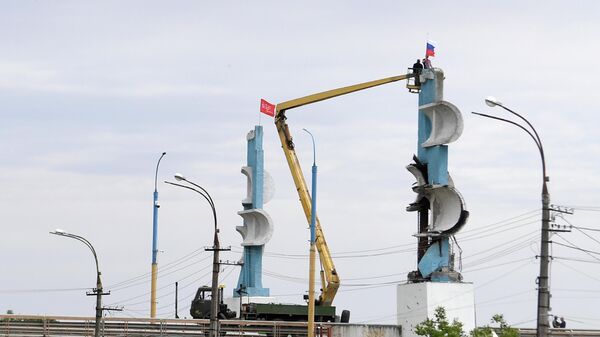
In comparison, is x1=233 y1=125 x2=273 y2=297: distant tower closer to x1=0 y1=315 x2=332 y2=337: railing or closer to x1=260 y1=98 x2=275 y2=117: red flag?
x1=260 y1=98 x2=275 y2=117: red flag

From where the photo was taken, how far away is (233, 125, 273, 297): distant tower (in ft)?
267

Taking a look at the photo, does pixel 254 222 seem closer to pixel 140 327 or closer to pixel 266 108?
pixel 266 108

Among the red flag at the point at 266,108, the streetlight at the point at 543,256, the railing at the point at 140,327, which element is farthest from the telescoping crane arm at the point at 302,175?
the streetlight at the point at 543,256

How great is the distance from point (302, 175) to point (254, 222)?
14.0 ft

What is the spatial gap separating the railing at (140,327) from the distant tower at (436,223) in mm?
6491

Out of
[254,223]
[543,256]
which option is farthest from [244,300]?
[543,256]

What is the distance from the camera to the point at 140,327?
67.8 m

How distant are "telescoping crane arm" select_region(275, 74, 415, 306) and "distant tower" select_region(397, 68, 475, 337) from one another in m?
5.31

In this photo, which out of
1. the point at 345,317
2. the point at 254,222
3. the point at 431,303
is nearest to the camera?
the point at 431,303

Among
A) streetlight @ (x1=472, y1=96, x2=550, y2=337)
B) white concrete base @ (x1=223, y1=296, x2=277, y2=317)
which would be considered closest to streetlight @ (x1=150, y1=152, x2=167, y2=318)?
white concrete base @ (x1=223, y1=296, x2=277, y2=317)

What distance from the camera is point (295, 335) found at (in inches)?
2832

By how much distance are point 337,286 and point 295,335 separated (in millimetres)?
6487

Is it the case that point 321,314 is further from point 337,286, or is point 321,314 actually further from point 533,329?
point 533,329

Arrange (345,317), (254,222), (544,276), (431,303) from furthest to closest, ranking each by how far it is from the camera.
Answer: (254,222) < (345,317) < (431,303) < (544,276)
